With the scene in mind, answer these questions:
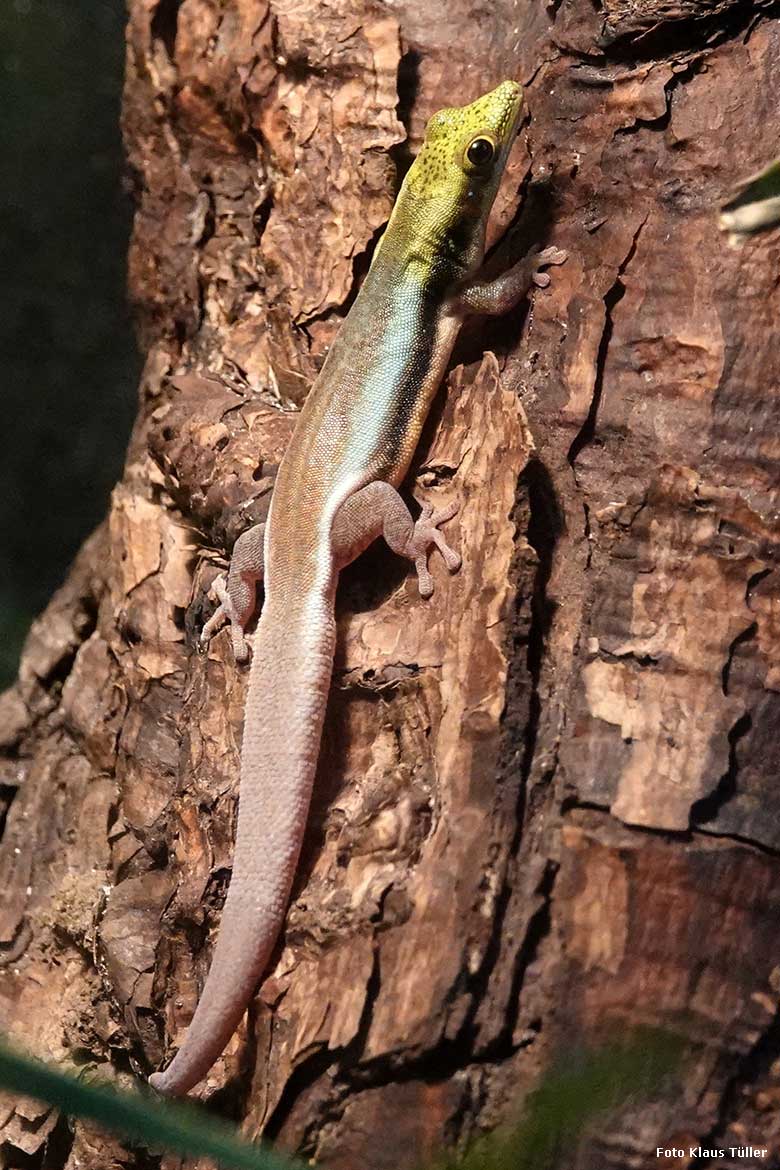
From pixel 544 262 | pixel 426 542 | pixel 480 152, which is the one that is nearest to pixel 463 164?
pixel 480 152

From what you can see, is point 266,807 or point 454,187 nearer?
point 266,807

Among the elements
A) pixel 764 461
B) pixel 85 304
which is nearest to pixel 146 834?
pixel 764 461

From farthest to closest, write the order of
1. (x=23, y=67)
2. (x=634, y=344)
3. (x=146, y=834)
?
(x=23, y=67)
(x=146, y=834)
(x=634, y=344)

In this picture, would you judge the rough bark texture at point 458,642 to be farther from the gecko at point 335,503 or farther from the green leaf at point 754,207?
the green leaf at point 754,207

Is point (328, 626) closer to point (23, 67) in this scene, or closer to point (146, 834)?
point (146, 834)

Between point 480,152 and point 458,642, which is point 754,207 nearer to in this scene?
point 458,642

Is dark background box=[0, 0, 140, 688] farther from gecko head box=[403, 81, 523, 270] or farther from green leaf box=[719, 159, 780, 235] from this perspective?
green leaf box=[719, 159, 780, 235]
